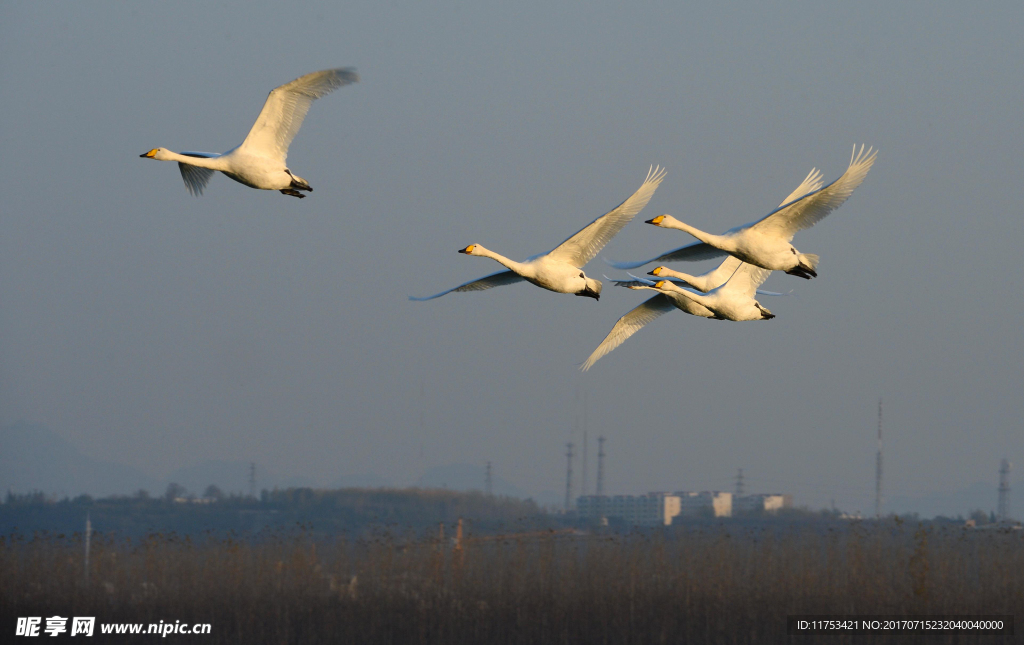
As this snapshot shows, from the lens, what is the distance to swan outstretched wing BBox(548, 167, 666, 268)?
1845 centimetres

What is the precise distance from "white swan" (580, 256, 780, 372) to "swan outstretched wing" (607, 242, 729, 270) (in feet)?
1.77

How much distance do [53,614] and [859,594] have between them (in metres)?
16.4

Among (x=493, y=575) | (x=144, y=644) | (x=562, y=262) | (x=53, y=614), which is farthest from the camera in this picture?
(x=493, y=575)

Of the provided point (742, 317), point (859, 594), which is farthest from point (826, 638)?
point (742, 317)

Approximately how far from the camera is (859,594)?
2580 centimetres

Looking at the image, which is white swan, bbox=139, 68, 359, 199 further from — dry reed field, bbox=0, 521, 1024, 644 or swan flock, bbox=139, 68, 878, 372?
dry reed field, bbox=0, 521, 1024, 644

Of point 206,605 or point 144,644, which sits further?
point 206,605

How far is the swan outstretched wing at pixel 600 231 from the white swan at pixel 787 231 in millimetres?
1192

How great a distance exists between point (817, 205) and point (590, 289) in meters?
3.53

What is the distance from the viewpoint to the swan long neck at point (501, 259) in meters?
18.5

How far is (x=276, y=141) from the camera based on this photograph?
57.1 feet

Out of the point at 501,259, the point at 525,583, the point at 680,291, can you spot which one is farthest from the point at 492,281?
the point at 525,583

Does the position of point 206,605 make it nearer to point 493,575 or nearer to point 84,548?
point 84,548

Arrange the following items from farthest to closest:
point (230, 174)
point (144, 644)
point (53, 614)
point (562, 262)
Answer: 1. point (53, 614)
2. point (144, 644)
3. point (562, 262)
4. point (230, 174)
